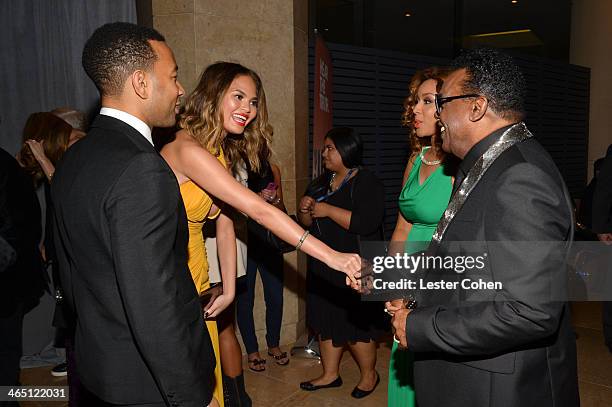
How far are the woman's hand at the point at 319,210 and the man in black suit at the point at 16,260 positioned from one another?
1749mm

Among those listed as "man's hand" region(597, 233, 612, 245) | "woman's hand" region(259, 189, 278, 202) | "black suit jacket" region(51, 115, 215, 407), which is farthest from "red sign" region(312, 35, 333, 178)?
"black suit jacket" region(51, 115, 215, 407)

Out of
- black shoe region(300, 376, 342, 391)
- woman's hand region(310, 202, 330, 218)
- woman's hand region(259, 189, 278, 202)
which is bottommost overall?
black shoe region(300, 376, 342, 391)

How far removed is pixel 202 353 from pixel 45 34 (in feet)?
9.93

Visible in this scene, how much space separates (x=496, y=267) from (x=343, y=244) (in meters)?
2.19

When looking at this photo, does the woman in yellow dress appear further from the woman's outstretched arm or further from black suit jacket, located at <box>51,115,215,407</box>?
black suit jacket, located at <box>51,115,215,407</box>

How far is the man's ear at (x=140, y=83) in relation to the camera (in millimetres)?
1567

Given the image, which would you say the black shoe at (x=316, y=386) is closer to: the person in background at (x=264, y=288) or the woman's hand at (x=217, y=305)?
the person in background at (x=264, y=288)

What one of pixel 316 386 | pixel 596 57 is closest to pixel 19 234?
pixel 316 386

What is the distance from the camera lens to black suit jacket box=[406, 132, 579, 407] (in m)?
1.35

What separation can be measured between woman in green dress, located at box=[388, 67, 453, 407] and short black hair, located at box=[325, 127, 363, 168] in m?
0.88

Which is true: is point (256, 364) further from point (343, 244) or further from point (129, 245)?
point (129, 245)

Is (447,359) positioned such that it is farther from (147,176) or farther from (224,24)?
(224,24)

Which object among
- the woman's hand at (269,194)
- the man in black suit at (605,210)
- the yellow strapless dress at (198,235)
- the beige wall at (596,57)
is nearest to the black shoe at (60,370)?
the woman's hand at (269,194)

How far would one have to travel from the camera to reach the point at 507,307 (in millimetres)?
1381
